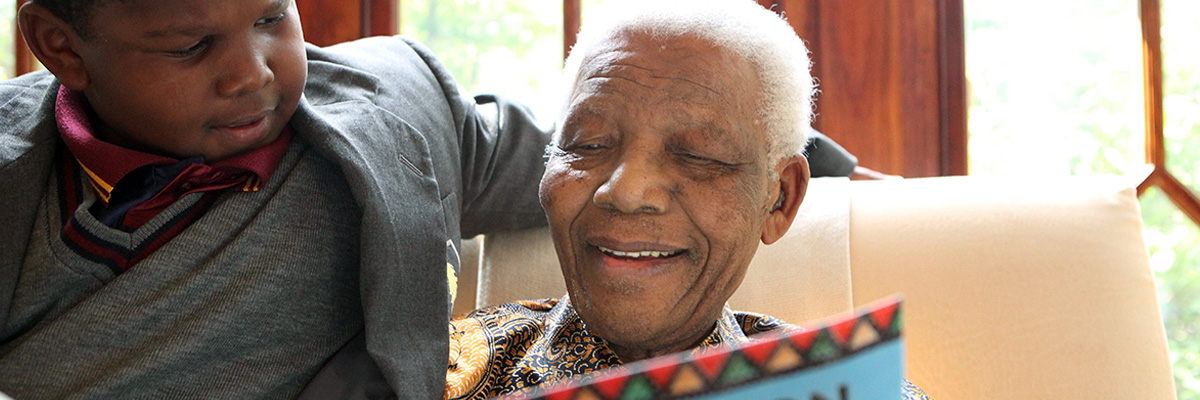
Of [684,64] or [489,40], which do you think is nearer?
[684,64]

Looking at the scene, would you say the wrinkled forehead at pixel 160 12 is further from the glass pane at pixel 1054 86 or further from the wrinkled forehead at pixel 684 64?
the glass pane at pixel 1054 86

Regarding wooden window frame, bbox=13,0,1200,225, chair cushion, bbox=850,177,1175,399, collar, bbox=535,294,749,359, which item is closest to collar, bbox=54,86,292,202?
collar, bbox=535,294,749,359

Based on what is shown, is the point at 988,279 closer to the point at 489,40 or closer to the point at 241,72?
the point at 241,72

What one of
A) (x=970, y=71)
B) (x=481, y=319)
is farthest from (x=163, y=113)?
(x=970, y=71)

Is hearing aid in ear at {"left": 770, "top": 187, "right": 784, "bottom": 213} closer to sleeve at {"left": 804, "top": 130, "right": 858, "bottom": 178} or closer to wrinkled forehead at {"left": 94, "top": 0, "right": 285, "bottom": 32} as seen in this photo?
sleeve at {"left": 804, "top": 130, "right": 858, "bottom": 178}

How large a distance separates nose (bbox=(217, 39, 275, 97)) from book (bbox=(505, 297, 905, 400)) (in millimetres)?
815

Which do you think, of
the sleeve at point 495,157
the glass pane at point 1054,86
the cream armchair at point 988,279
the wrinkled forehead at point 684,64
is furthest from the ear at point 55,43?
the glass pane at point 1054,86

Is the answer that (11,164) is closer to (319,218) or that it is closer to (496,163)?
(319,218)

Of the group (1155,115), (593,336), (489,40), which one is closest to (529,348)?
(593,336)

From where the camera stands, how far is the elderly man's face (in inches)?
49.4

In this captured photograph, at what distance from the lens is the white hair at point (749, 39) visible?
1289 millimetres

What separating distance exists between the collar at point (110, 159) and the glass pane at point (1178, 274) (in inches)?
99.6

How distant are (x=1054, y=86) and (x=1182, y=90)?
35 centimetres

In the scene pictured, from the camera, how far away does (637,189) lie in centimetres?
122
